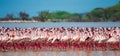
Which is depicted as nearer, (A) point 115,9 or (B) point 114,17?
(B) point 114,17

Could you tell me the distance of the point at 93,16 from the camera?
129250 millimetres

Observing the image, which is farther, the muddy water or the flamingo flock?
the flamingo flock

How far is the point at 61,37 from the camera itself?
3080 centimetres

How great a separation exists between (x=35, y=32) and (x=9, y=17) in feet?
277

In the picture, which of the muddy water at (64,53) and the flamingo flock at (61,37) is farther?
the flamingo flock at (61,37)

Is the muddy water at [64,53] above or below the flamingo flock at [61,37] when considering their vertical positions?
below

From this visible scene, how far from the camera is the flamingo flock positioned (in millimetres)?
28875

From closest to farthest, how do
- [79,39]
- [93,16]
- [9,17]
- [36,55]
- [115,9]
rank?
[36,55] → [79,39] → [9,17] → [93,16] → [115,9]

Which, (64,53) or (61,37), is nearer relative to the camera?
(64,53)

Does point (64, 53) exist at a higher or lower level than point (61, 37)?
lower

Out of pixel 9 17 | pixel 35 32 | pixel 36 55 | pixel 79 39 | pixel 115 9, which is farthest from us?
pixel 115 9

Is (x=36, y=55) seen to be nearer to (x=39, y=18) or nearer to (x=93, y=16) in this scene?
(x=39, y=18)

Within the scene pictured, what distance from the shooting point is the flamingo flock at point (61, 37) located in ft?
94.7

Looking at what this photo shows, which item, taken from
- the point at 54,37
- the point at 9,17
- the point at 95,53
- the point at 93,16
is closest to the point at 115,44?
the point at 95,53
